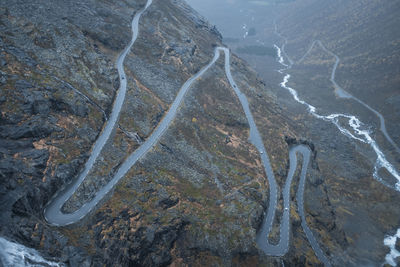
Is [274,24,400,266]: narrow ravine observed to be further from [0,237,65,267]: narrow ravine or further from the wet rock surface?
[0,237,65,267]: narrow ravine

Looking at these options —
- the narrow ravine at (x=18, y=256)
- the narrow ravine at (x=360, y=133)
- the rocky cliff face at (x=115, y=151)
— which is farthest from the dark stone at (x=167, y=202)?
the narrow ravine at (x=360, y=133)

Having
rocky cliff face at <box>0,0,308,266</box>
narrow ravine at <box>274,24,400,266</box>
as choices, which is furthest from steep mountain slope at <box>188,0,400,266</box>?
rocky cliff face at <box>0,0,308,266</box>

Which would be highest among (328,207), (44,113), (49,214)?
(328,207)

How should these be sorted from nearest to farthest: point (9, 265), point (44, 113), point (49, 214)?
point (9, 265)
point (49, 214)
point (44, 113)

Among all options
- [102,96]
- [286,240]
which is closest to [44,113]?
[102,96]

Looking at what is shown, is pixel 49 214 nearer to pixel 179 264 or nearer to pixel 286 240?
pixel 179 264

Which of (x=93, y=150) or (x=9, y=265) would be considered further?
(x=93, y=150)

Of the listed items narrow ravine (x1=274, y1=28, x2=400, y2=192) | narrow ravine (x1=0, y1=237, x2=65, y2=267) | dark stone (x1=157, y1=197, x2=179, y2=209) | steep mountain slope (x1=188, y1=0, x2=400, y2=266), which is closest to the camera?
narrow ravine (x1=0, y1=237, x2=65, y2=267)

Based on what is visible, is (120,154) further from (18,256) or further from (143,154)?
(18,256)
